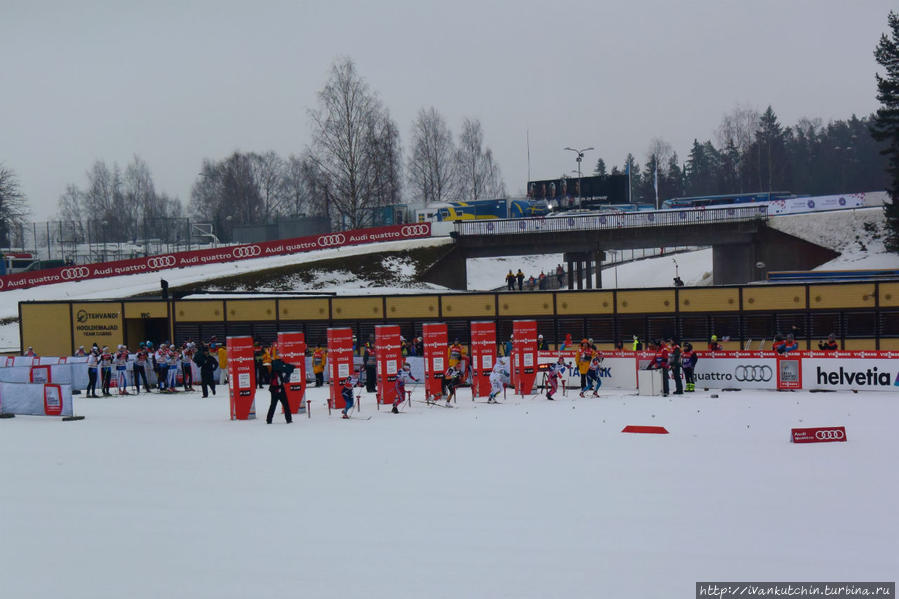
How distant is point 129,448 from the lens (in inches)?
610

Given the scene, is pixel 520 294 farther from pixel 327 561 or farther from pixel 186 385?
pixel 327 561

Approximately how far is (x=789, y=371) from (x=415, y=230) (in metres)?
39.0

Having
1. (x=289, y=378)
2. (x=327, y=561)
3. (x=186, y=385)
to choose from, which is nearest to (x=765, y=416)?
(x=289, y=378)

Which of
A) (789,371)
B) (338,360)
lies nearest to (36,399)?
(338,360)

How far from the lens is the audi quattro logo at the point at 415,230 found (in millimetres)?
59656

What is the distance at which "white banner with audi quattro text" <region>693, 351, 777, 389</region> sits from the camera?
2392 cm

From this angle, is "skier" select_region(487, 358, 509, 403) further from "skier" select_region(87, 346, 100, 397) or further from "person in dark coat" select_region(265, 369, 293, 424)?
"skier" select_region(87, 346, 100, 397)

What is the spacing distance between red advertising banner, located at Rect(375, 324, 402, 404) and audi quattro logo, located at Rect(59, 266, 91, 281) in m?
38.3

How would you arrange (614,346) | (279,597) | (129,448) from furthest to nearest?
(614,346), (129,448), (279,597)

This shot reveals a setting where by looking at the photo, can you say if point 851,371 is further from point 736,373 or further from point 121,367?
point 121,367

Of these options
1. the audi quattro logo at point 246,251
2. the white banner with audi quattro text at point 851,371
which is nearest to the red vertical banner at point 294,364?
the white banner with audi quattro text at point 851,371

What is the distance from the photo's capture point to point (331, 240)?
196 feet

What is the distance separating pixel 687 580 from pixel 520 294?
23638 millimetres

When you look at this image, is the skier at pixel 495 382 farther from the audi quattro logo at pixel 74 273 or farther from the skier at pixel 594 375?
the audi quattro logo at pixel 74 273
